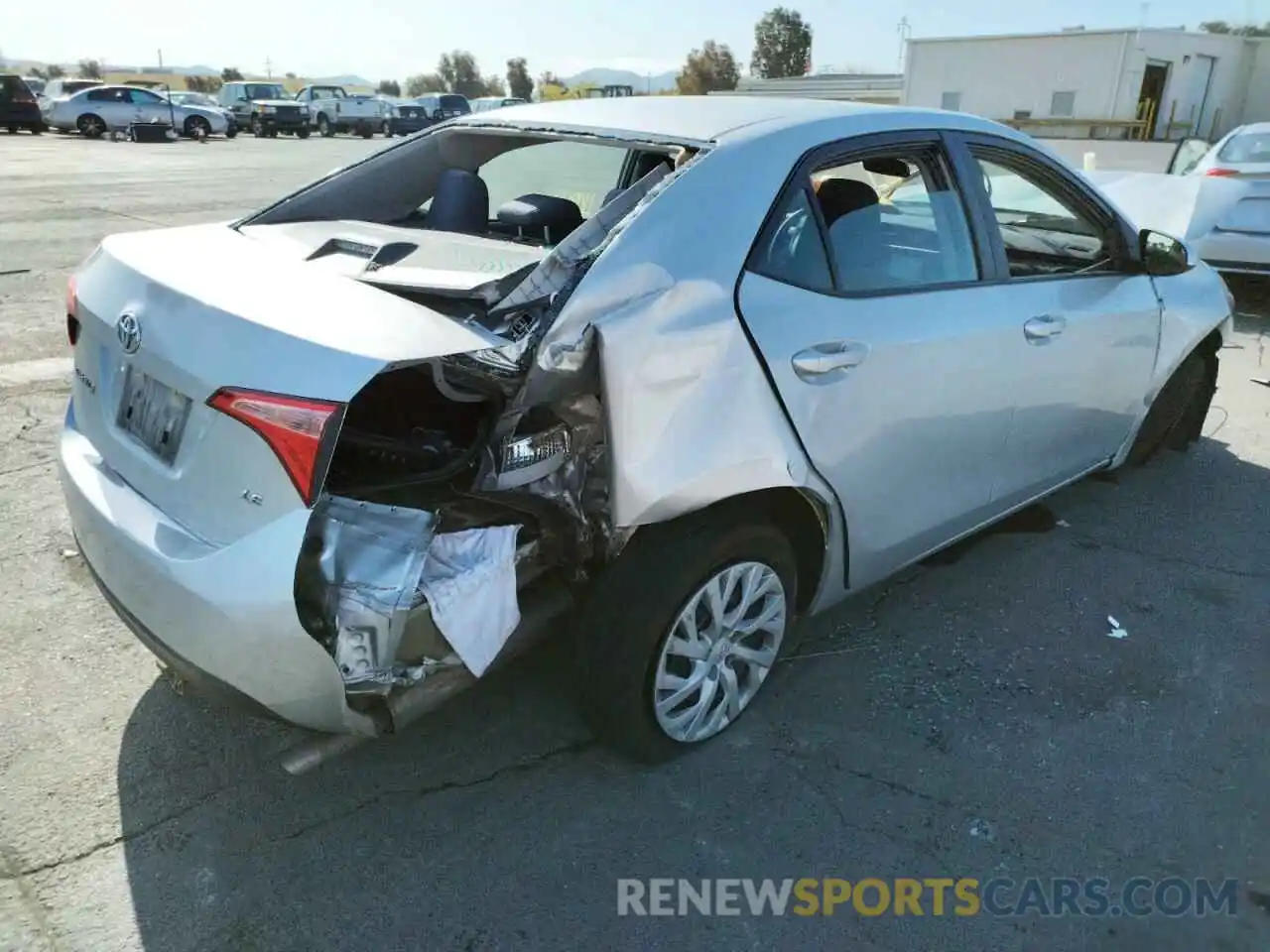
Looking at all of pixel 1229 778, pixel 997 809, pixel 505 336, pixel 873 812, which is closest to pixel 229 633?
pixel 505 336

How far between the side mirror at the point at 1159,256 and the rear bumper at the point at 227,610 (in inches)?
138

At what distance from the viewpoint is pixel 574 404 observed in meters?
2.57

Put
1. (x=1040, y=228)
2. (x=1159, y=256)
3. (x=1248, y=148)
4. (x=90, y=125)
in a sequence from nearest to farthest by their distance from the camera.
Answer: (x=1159, y=256)
(x=1040, y=228)
(x=1248, y=148)
(x=90, y=125)

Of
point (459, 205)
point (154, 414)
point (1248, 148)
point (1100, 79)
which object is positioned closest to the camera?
point (154, 414)

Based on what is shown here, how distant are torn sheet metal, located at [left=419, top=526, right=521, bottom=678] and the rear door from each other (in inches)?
79.1

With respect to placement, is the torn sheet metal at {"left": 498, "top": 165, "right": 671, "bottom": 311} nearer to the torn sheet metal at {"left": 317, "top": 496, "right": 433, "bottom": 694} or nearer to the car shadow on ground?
the torn sheet metal at {"left": 317, "top": 496, "right": 433, "bottom": 694}

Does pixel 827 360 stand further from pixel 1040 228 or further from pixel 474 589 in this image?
pixel 1040 228

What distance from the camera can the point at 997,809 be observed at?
2707mm

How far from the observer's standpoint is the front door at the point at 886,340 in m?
2.68

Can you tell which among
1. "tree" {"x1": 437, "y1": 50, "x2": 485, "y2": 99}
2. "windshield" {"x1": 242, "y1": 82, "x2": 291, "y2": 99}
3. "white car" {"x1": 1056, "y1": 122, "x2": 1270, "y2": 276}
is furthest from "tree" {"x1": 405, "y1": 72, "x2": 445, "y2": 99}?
"white car" {"x1": 1056, "y1": 122, "x2": 1270, "y2": 276}

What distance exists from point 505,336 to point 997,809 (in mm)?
1854

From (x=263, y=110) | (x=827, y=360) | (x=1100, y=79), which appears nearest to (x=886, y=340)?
(x=827, y=360)

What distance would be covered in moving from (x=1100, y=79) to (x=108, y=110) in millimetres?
28592

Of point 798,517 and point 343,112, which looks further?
point 343,112
